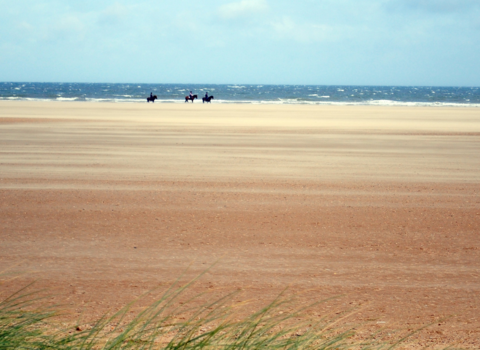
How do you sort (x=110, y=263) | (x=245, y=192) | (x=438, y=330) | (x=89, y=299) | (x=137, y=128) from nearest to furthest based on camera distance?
(x=438, y=330)
(x=89, y=299)
(x=110, y=263)
(x=245, y=192)
(x=137, y=128)

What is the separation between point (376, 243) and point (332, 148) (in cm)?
1137

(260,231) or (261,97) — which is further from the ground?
(261,97)

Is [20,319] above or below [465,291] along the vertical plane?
above

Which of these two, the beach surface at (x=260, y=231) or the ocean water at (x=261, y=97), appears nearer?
the beach surface at (x=260, y=231)

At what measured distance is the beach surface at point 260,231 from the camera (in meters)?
5.51

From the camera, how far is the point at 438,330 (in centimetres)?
482

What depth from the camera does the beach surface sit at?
5.51m

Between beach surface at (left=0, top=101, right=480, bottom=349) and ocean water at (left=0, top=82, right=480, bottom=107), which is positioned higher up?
ocean water at (left=0, top=82, right=480, bottom=107)

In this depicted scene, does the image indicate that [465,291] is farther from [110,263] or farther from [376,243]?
[110,263]

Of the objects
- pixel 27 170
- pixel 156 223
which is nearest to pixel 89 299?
pixel 156 223

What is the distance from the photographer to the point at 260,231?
786 centimetres

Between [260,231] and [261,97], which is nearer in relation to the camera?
[260,231]

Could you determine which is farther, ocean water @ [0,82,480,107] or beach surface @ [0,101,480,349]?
ocean water @ [0,82,480,107]

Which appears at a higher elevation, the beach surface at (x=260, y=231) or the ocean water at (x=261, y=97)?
the ocean water at (x=261, y=97)
